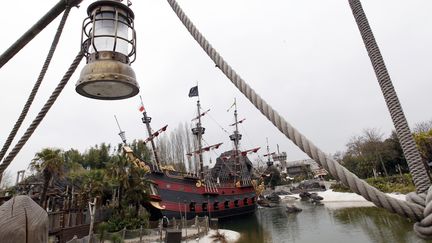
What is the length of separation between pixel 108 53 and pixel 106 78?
0.88ft

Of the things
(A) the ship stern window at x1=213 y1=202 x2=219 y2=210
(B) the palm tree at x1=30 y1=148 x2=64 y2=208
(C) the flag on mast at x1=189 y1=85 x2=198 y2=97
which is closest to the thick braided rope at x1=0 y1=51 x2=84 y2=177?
(B) the palm tree at x1=30 y1=148 x2=64 y2=208

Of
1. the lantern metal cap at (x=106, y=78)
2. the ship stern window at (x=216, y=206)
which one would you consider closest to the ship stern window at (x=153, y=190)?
the ship stern window at (x=216, y=206)

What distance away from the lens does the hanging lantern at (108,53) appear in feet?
6.15

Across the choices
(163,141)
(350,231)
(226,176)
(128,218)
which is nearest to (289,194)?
(226,176)

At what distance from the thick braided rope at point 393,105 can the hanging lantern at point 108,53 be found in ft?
5.51

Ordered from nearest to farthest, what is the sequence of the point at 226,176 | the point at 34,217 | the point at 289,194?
the point at 34,217, the point at 226,176, the point at 289,194

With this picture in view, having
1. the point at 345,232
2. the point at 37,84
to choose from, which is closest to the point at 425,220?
the point at 37,84

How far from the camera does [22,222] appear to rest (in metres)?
0.94

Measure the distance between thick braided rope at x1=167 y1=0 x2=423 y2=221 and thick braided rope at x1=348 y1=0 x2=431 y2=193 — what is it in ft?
1.04

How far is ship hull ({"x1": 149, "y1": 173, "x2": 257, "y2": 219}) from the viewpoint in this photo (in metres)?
25.2

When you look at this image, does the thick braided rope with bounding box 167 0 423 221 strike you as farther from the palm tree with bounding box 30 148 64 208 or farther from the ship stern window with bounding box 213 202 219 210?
the ship stern window with bounding box 213 202 219 210

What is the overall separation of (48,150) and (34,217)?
19.1 meters

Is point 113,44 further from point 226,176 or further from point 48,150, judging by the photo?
point 226,176

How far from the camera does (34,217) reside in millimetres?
974
